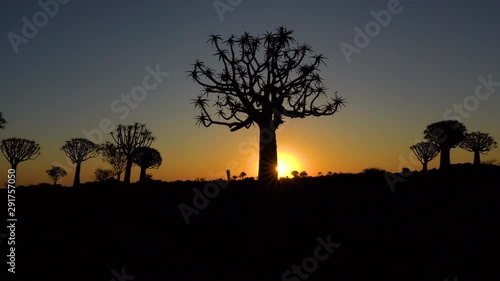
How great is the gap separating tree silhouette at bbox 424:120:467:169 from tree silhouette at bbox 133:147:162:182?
3506cm

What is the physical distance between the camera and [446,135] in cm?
4128

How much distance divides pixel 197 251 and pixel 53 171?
3645 inches

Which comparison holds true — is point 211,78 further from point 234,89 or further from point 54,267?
point 54,267

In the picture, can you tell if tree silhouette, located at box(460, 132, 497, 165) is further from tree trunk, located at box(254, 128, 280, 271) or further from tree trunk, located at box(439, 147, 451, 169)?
tree trunk, located at box(254, 128, 280, 271)

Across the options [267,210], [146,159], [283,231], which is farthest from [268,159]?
[146,159]

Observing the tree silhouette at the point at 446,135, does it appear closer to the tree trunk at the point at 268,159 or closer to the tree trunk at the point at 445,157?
the tree trunk at the point at 445,157

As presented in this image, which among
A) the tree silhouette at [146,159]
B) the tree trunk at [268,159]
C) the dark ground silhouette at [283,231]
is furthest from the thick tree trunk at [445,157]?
the tree silhouette at [146,159]

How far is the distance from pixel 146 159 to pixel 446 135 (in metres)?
36.8

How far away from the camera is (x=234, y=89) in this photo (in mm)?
14453

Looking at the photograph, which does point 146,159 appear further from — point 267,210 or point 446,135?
point 267,210

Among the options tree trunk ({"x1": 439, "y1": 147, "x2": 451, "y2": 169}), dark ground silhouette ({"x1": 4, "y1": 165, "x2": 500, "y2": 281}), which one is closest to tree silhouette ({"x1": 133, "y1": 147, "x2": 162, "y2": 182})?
dark ground silhouette ({"x1": 4, "y1": 165, "x2": 500, "y2": 281})

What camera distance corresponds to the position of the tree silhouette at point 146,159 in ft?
174

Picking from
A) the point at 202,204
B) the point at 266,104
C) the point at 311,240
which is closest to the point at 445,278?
the point at 311,240

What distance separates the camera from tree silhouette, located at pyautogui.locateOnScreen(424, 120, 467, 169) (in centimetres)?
3847
